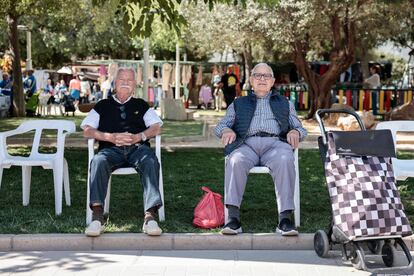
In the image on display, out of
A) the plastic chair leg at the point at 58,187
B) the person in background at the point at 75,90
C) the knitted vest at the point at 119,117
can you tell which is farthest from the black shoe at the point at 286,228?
the person in background at the point at 75,90

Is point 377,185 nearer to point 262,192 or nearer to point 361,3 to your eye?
point 262,192

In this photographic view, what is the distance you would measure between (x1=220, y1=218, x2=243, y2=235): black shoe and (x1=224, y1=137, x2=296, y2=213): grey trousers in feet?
0.49

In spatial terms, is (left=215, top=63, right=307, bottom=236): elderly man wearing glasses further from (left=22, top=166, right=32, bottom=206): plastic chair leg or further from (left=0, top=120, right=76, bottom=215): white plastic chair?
(left=22, top=166, right=32, bottom=206): plastic chair leg

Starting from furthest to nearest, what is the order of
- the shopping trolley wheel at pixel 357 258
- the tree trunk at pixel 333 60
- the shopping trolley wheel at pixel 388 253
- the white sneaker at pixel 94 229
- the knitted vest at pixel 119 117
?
the tree trunk at pixel 333 60
the knitted vest at pixel 119 117
the white sneaker at pixel 94 229
the shopping trolley wheel at pixel 388 253
the shopping trolley wheel at pixel 357 258

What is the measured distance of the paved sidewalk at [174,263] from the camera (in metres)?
5.21

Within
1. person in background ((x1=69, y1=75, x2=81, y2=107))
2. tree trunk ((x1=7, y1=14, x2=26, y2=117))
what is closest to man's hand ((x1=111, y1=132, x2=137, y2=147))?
tree trunk ((x1=7, y1=14, x2=26, y2=117))

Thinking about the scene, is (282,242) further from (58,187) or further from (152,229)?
(58,187)

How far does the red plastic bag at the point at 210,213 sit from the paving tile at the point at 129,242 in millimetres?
522

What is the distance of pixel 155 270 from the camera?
5.25 metres

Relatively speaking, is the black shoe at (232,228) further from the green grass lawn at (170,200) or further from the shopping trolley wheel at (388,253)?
the shopping trolley wheel at (388,253)

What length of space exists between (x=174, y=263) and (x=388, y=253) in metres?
1.63

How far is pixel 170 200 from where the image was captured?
7.77 metres

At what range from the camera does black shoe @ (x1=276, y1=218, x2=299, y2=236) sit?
589 centimetres

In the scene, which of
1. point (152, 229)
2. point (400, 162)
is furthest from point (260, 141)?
point (400, 162)
